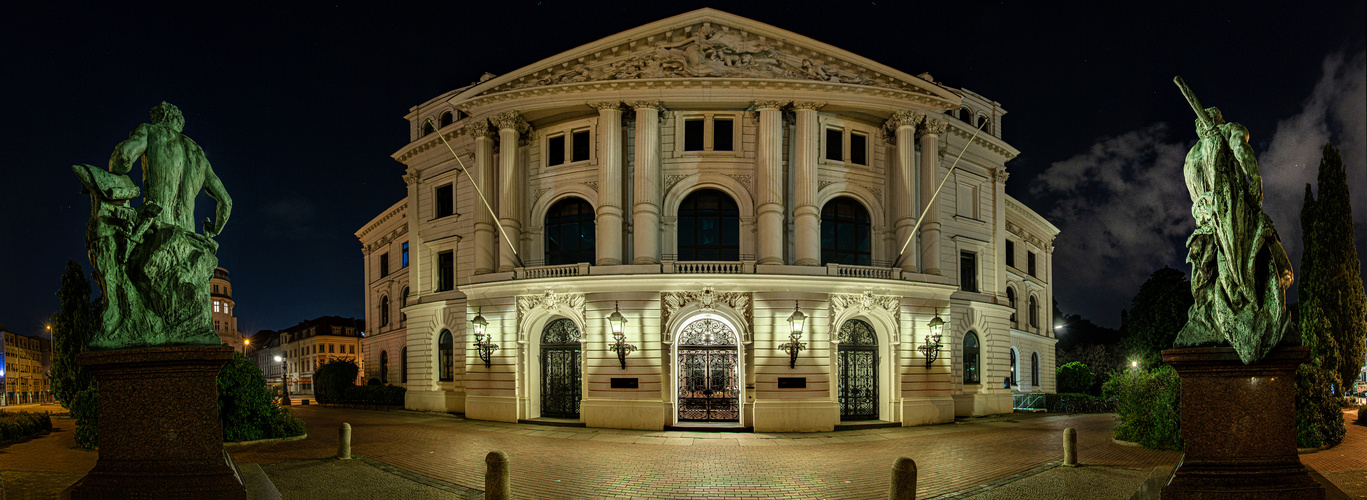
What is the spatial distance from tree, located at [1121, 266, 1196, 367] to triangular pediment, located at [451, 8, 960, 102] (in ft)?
72.0

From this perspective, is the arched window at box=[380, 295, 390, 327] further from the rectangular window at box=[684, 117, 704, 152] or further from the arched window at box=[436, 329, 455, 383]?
the rectangular window at box=[684, 117, 704, 152]

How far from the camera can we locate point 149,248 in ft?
28.1

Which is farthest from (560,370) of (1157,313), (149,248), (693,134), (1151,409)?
(1157,313)

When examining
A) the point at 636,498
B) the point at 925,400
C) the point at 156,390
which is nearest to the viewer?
the point at 156,390

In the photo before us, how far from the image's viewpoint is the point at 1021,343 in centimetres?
4097

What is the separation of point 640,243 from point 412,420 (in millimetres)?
11600

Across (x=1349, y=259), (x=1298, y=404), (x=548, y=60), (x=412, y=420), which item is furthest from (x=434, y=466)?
(x=1349, y=259)

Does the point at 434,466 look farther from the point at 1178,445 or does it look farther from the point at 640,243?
the point at 1178,445

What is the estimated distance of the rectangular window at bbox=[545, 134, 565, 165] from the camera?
29.5 meters

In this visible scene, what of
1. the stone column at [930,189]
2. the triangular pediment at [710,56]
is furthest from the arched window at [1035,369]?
the triangular pediment at [710,56]

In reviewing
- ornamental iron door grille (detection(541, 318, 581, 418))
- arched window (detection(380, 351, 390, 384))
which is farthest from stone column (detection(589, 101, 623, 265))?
arched window (detection(380, 351, 390, 384))

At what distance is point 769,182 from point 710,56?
210 inches

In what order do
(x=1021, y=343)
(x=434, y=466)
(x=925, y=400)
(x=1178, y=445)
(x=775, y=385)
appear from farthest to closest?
(x=1021, y=343)
(x=925, y=400)
(x=775, y=385)
(x=1178, y=445)
(x=434, y=466)

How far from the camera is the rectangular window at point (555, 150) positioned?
29.5 meters
